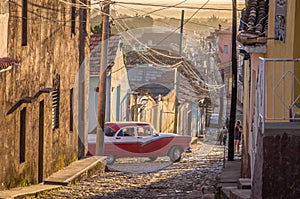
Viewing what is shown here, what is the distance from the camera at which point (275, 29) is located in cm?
1195

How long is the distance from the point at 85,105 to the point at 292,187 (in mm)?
19960

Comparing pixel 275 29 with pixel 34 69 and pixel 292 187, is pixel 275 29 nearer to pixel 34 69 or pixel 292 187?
pixel 292 187

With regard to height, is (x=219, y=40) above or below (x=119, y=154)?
above

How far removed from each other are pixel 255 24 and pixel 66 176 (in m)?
8.26

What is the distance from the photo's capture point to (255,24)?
594 inches

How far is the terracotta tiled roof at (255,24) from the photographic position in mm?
13641

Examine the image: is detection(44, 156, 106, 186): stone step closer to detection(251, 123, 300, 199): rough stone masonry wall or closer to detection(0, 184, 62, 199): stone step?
detection(0, 184, 62, 199): stone step

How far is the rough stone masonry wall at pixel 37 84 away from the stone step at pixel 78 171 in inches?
10.3

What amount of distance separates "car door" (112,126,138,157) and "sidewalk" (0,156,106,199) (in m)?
1.82

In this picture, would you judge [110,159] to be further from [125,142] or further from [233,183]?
[233,183]

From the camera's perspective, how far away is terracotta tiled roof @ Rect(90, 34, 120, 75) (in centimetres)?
3309

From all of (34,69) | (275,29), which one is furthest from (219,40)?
(275,29)

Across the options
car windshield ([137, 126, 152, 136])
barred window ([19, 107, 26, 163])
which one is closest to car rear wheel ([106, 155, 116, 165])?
car windshield ([137, 126, 152, 136])

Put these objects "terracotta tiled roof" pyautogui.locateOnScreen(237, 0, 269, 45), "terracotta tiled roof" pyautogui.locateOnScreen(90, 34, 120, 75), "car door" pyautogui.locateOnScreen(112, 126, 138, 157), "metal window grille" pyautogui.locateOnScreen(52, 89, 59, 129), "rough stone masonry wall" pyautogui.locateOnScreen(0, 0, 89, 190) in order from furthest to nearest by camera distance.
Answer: "terracotta tiled roof" pyautogui.locateOnScreen(90, 34, 120, 75) < "car door" pyautogui.locateOnScreen(112, 126, 138, 157) < "metal window grille" pyautogui.locateOnScreen(52, 89, 59, 129) < "rough stone masonry wall" pyautogui.locateOnScreen(0, 0, 89, 190) < "terracotta tiled roof" pyautogui.locateOnScreen(237, 0, 269, 45)
